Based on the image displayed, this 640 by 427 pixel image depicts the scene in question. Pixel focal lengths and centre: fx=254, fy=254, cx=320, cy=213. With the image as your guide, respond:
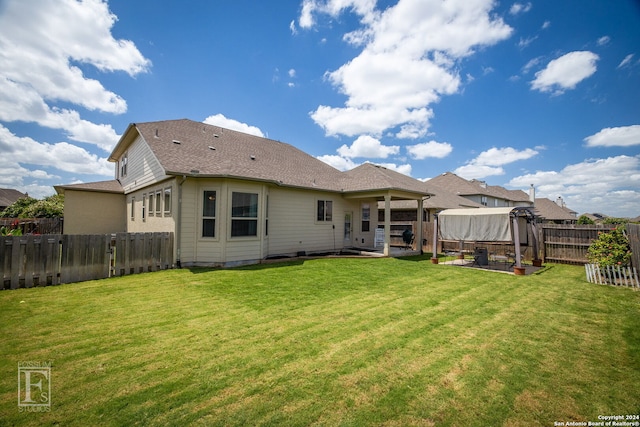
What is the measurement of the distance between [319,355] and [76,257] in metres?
8.09

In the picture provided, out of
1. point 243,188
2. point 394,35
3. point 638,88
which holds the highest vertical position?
point 394,35

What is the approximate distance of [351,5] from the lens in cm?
1037

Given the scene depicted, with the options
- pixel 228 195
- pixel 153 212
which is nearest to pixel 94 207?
pixel 153 212

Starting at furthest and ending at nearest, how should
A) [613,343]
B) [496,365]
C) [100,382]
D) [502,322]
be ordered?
[502,322], [613,343], [496,365], [100,382]

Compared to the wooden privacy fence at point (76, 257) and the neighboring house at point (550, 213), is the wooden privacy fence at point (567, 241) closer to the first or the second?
the wooden privacy fence at point (76, 257)

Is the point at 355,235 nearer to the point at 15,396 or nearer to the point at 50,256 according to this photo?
the point at 50,256

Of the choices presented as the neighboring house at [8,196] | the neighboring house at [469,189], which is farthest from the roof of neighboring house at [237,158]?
the neighboring house at [8,196]

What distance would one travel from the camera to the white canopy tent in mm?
9828

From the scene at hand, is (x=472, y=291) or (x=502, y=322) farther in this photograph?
(x=472, y=291)

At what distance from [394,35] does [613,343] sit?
10.9 meters

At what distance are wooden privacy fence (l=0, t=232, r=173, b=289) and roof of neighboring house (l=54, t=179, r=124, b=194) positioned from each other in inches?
360

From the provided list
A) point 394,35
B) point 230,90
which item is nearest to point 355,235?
point 394,35

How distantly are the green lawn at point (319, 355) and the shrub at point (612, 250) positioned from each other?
7.83 ft
